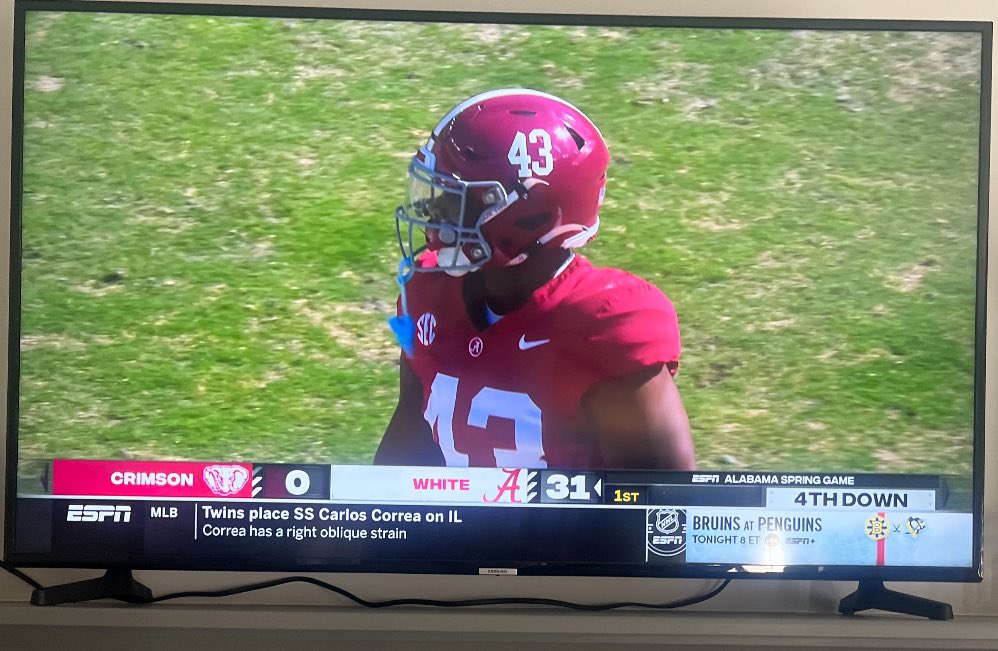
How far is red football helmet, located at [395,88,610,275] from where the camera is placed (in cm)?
181

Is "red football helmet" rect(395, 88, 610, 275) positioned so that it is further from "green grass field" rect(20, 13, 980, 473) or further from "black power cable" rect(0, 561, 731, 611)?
"black power cable" rect(0, 561, 731, 611)

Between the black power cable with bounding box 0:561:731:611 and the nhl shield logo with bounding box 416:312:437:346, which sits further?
the black power cable with bounding box 0:561:731:611

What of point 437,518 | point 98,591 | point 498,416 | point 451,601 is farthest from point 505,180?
point 98,591

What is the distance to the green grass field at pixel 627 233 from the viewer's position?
184 cm

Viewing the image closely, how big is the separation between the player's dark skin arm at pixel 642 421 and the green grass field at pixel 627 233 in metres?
0.04

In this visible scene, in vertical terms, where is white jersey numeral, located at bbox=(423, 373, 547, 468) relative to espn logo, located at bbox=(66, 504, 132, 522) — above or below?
above

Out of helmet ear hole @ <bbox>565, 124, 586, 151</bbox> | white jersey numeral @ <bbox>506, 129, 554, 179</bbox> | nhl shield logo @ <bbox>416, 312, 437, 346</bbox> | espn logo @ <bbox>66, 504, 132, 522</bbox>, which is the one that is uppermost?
helmet ear hole @ <bbox>565, 124, 586, 151</bbox>

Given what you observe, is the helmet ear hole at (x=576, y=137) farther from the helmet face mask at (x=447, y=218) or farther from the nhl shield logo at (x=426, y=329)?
the nhl shield logo at (x=426, y=329)

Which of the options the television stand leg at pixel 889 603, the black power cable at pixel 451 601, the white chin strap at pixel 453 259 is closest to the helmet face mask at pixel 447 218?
the white chin strap at pixel 453 259

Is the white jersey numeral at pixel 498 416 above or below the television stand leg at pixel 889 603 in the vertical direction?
above

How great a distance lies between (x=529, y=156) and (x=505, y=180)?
2.4 inches

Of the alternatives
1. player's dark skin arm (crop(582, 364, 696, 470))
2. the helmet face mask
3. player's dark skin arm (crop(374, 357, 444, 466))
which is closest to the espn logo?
player's dark skin arm (crop(374, 357, 444, 466))

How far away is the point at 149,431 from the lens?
1.84 meters

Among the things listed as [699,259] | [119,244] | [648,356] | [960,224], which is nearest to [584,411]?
[648,356]
